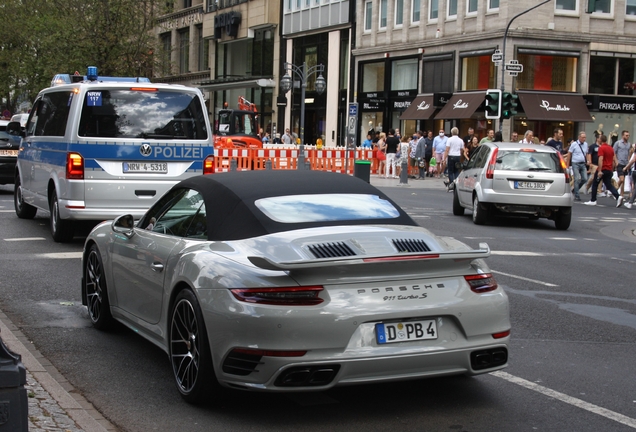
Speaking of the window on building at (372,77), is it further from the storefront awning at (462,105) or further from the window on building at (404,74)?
the storefront awning at (462,105)

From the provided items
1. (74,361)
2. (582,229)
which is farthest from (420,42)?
(74,361)

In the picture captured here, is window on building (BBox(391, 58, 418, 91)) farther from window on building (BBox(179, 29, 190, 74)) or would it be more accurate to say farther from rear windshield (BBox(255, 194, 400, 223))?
rear windshield (BBox(255, 194, 400, 223))

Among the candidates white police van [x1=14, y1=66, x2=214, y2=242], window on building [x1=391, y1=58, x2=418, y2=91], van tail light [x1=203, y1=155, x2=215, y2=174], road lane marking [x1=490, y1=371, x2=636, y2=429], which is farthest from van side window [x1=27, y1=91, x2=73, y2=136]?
window on building [x1=391, y1=58, x2=418, y2=91]

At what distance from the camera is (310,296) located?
5.10 meters

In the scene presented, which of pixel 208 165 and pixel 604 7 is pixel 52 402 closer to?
pixel 208 165

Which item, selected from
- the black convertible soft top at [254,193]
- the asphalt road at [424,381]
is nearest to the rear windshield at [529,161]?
the asphalt road at [424,381]

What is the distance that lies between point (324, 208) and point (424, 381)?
1331 mm

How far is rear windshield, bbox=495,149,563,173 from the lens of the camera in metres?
18.4

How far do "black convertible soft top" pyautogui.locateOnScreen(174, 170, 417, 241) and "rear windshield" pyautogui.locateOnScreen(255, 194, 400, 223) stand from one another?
53mm

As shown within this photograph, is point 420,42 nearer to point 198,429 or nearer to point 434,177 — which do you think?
point 434,177

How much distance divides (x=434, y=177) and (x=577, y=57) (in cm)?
897

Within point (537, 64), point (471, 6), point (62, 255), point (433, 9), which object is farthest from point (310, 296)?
point (433, 9)

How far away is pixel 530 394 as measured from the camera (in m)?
6.02

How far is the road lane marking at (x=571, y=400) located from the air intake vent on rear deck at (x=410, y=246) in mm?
1330
